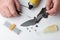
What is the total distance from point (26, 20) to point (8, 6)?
11cm

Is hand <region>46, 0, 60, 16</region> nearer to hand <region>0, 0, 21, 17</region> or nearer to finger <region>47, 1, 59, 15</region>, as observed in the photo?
finger <region>47, 1, 59, 15</region>

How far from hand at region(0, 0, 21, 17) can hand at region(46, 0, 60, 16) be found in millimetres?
141

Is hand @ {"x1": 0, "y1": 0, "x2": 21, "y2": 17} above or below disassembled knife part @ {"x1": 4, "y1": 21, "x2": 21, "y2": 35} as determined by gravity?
above

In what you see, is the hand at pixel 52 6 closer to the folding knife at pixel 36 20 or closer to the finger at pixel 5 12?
the folding knife at pixel 36 20

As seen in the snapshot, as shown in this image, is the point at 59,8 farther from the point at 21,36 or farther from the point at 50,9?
the point at 21,36

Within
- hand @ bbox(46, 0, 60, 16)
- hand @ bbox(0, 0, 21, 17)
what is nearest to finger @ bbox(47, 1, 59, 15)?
hand @ bbox(46, 0, 60, 16)

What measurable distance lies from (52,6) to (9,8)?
200 millimetres

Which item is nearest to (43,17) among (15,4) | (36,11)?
(36,11)

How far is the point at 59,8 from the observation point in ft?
2.49

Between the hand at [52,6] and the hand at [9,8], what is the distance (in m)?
0.14

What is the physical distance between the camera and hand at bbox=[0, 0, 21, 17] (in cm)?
78

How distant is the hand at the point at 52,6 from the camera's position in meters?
0.74

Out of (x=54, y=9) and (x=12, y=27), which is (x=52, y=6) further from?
(x=12, y=27)

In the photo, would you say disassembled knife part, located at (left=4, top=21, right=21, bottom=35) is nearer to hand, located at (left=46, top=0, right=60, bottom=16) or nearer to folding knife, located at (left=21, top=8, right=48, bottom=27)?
folding knife, located at (left=21, top=8, right=48, bottom=27)
